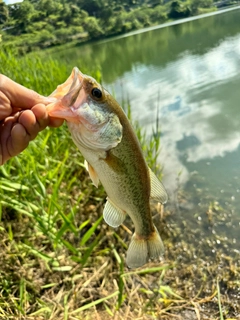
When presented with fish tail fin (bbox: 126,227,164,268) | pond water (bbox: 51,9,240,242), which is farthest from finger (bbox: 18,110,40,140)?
Answer: pond water (bbox: 51,9,240,242)

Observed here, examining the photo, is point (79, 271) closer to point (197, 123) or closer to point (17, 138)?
point (17, 138)

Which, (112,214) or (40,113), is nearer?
(40,113)

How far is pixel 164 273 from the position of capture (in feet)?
10.5

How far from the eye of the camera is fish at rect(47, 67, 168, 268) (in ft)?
4.70

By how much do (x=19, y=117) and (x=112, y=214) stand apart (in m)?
0.68

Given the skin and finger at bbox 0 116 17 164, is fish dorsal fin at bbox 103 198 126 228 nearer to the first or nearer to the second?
the skin

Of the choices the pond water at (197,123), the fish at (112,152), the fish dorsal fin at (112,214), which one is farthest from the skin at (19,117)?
the pond water at (197,123)

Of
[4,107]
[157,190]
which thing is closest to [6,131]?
[4,107]

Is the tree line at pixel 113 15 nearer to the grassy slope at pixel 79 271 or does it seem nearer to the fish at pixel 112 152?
the grassy slope at pixel 79 271

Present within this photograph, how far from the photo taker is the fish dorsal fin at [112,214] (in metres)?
1.72

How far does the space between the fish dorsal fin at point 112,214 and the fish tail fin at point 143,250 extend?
181 mm

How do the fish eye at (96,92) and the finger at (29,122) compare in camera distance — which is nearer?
the fish eye at (96,92)

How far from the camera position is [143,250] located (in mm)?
1818

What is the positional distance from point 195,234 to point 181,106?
5038mm
